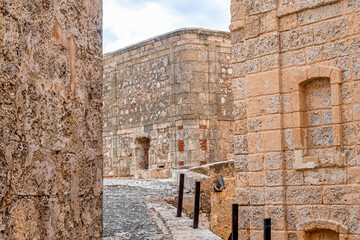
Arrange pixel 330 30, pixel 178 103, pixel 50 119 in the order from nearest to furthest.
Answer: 1. pixel 50 119
2. pixel 330 30
3. pixel 178 103

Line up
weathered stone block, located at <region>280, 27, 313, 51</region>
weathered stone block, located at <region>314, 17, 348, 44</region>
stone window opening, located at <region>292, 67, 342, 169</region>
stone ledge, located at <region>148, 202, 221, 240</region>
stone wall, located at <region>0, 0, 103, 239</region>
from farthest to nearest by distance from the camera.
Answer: weathered stone block, located at <region>280, 27, 313, 51</region> < stone window opening, located at <region>292, 67, 342, 169</region> < weathered stone block, located at <region>314, 17, 348, 44</region> < stone ledge, located at <region>148, 202, 221, 240</region> < stone wall, located at <region>0, 0, 103, 239</region>

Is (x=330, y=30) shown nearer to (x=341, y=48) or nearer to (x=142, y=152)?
(x=341, y=48)

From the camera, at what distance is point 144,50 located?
17922 millimetres

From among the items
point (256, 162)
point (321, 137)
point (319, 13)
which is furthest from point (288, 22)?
point (256, 162)

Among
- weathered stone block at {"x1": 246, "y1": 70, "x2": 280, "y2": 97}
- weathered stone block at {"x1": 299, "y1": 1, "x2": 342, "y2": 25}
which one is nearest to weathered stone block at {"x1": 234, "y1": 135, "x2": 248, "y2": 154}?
weathered stone block at {"x1": 246, "y1": 70, "x2": 280, "y2": 97}

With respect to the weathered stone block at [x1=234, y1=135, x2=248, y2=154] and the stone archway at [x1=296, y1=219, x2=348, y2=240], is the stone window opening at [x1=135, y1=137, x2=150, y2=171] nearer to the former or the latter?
the weathered stone block at [x1=234, y1=135, x2=248, y2=154]

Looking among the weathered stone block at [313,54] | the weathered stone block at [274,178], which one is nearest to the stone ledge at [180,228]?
the weathered stone block at [274,178]

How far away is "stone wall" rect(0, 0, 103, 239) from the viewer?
5.08 ft

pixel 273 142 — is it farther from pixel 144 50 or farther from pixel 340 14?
pixel 144 50

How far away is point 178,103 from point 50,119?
47.6 feet

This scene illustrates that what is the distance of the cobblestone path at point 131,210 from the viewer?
5.62 meters

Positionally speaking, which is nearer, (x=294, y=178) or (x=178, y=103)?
(x=294, y=178)

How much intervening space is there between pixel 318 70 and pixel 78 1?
5153 millimetres

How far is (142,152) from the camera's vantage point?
18.0 meters
